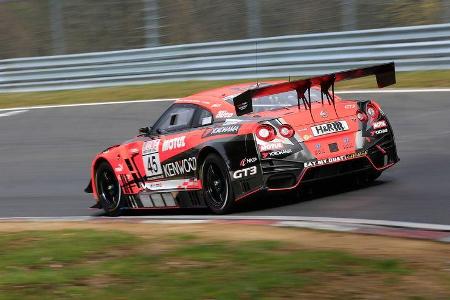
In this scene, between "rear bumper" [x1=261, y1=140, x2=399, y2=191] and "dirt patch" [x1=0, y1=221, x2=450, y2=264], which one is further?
"rear bumper" [x1=261, y1=140, x2=399, y2=191]

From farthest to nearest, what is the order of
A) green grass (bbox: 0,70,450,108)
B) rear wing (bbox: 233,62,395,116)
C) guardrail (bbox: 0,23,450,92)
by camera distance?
guardrail (bbox: 0,23,450,92) < green grass (bbox: 0,70,450,108) < rear wing (bbox: 233,62,395,116)

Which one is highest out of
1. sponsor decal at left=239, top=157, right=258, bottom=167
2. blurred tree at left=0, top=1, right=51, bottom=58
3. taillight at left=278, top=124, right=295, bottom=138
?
blurred tree at left=0, top=1, right=51, bottom=58

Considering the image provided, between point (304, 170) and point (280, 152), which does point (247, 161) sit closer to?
point (280, 152)

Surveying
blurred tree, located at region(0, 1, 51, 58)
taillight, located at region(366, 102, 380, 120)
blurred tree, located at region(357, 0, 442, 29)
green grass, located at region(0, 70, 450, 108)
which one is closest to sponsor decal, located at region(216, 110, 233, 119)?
taillight, located at region(366, 102, 380, 120)

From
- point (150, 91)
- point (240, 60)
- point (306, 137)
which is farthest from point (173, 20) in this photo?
point (306, 137)

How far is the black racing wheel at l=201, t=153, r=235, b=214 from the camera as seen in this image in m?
9.41

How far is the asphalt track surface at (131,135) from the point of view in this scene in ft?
30.6

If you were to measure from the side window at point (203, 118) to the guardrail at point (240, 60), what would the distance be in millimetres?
8816

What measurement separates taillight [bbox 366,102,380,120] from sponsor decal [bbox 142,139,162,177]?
7.37 ft

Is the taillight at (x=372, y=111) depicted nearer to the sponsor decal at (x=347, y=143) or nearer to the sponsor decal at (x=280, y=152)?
the sponsor decal at (x=347, y=143)

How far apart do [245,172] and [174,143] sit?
114 centimetres

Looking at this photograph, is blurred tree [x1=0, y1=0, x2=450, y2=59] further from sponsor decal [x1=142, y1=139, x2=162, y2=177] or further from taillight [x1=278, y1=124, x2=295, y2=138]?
taillight [x1=278, y1=124, x2=295, y2=138]

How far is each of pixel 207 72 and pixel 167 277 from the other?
14645mm

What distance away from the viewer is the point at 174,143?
10.1m
